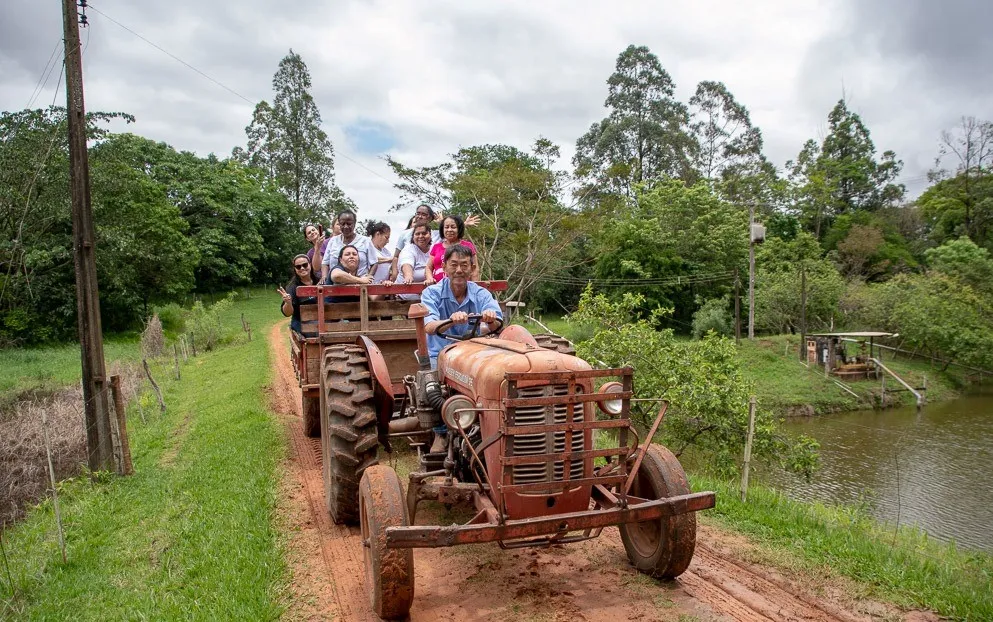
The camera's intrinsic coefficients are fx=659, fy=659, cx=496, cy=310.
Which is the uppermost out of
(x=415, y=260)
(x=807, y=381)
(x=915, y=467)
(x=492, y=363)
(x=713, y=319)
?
(x=415, y=260)

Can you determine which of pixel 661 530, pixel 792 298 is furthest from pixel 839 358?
pixel 661 530

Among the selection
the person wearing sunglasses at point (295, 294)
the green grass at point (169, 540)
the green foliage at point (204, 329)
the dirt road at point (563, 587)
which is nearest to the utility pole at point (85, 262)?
the green grass at point (169, 540)

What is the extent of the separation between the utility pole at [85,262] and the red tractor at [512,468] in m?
4.22

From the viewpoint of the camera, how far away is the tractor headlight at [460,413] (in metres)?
4.09

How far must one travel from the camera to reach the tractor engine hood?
3953mm

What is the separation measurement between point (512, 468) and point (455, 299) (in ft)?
6.49

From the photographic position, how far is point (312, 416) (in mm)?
8188

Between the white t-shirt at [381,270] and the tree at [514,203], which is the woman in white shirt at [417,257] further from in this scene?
the tree at [514,203]

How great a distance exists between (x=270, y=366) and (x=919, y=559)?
13.9 m

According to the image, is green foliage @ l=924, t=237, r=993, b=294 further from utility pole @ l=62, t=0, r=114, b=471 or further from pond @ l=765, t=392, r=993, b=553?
utility pole @ l=62, t=0, r=114, b=471

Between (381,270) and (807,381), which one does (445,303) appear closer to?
(381,270)

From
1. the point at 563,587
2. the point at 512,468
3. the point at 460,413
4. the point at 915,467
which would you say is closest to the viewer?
the point at 512,468

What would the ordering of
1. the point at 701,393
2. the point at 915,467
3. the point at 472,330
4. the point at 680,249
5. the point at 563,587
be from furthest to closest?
the point at 680,249, the point at 915,467, the point at 701,393, the point at 472,330, the point at 563,587

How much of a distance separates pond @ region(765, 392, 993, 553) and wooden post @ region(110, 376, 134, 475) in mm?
9860
